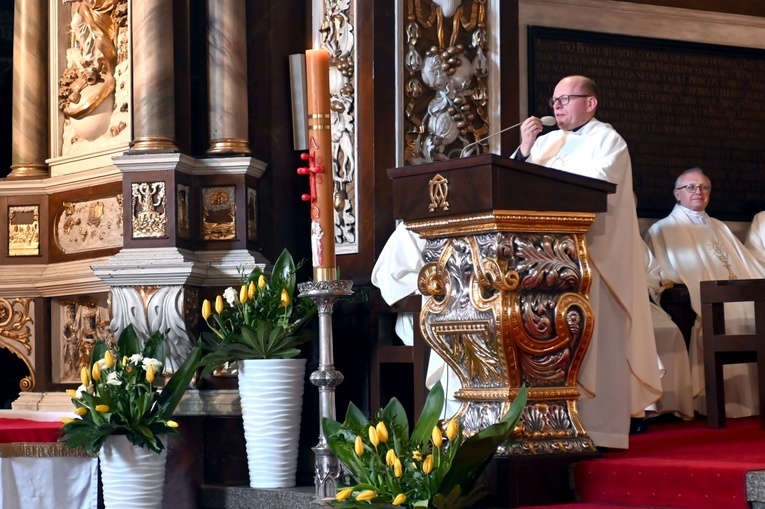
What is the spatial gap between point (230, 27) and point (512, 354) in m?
2.83

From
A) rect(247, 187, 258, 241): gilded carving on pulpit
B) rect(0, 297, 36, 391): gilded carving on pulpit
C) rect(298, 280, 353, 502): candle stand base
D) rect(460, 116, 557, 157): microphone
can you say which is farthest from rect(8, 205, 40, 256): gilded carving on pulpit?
rect(298, 280, 353, 502): candle stand base

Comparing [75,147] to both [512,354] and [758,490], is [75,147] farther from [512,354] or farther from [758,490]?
[758,490]

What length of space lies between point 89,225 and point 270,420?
1791 mm

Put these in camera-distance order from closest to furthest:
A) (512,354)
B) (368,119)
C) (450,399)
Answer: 1. (512,354)
2. (450,399)
3. (368,119)

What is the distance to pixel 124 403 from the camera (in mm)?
5223

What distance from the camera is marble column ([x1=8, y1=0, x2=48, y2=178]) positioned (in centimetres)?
697

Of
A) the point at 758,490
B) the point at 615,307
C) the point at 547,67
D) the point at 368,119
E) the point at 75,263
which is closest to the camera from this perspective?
the point at 758,490

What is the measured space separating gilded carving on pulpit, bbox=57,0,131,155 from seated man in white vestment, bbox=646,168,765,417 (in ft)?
10.0

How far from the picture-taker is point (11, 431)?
223 inches

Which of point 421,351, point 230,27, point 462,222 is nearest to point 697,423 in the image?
point 421,351

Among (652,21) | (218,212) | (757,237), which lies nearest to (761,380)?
(757,237)

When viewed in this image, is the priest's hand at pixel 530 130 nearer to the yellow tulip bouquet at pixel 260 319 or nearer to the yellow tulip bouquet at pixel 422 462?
the yellow tulip bouquet at pixel 260 319

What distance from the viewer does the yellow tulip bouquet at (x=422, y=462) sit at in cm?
386

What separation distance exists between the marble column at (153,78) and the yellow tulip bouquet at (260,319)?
89 cm
